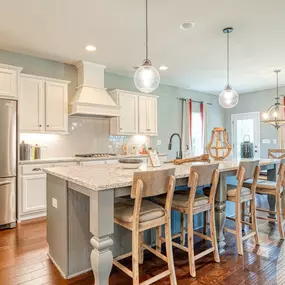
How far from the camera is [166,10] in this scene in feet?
9.61

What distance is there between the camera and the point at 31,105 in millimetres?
4215

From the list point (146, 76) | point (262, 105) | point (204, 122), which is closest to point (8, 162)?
point (146, 76)

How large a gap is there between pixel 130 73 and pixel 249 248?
4308 millimetres

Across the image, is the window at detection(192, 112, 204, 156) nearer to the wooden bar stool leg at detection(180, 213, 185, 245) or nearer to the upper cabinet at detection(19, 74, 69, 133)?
the upper cabinet at detection(19, 74, 69, 133)

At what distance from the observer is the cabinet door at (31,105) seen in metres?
4.11

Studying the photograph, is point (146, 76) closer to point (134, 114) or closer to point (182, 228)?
point (182, 228)

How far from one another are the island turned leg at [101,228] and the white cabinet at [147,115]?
404 cm

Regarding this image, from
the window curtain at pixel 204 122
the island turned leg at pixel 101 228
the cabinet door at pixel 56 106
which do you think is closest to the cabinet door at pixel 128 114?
the cabinet door at pixel 56 106

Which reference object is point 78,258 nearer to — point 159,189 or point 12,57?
point 159,189

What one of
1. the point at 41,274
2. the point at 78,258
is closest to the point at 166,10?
the point at 78,258

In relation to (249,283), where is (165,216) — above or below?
above

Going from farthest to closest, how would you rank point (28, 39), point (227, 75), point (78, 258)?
point (227, 75) < point (28, 39) < point (78, 258)

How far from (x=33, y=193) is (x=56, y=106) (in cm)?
162

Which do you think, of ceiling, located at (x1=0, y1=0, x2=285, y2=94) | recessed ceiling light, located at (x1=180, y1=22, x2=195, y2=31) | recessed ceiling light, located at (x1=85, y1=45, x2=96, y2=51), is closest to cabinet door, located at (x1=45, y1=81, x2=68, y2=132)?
ceiling, located at (x1=0, y1=0, x2=285, y2=94)
